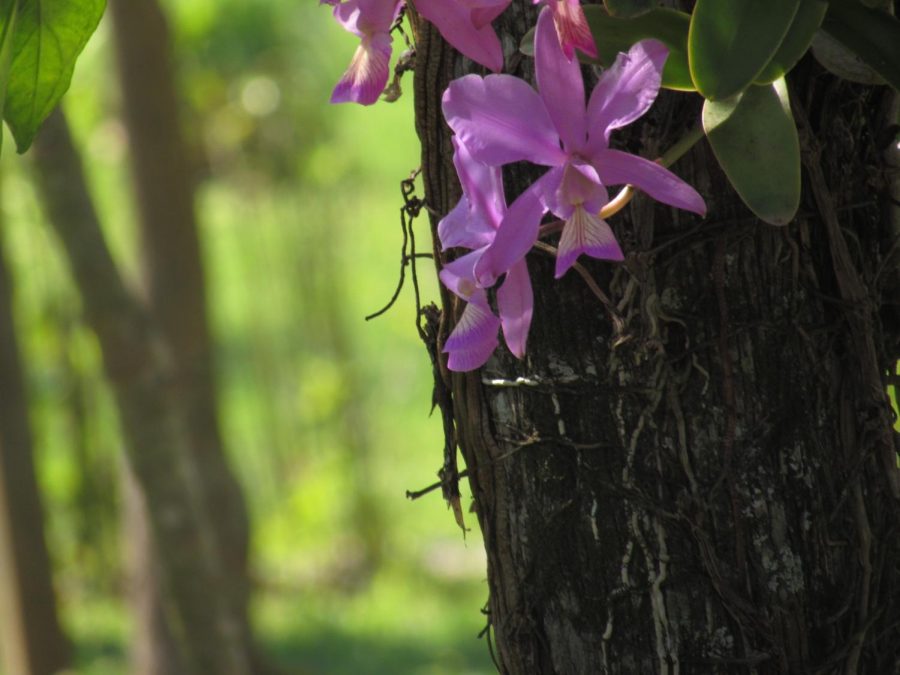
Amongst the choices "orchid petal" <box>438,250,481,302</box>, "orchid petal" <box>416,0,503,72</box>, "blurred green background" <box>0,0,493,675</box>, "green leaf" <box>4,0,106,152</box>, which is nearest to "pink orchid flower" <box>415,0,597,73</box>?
"orchid petal" <box>416,0,503,72</box>

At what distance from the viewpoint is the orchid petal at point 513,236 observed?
2.04 feet

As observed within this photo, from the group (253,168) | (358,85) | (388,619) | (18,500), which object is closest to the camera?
(358,85)

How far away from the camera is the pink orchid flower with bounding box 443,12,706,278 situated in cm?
61

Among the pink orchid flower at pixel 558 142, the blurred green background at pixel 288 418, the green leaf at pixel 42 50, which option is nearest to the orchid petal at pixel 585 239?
the pink orchid flower at pixel 558 142

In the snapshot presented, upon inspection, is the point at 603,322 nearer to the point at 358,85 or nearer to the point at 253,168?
the point at 358,85

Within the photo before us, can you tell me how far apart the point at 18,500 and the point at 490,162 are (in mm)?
2495

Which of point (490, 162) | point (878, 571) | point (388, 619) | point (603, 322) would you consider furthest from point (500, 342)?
point (388, 619)

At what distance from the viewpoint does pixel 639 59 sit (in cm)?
60

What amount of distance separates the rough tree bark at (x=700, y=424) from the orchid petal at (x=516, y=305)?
0.24ft

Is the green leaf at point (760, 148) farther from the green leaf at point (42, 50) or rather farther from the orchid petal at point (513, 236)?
the green leaf at point (42, 50)

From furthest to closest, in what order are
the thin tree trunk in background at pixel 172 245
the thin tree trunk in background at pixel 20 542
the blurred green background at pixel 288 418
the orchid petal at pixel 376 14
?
the blurred green background at pixel 288 418 < the thin tree trunk in background at pixel 172 245 < the thin tree trunk in background at pixel 20 542 < the orchid petal at pixel 376 14

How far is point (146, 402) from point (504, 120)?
1.35 meters

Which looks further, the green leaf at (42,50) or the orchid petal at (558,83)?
the green leaf at (42,50)

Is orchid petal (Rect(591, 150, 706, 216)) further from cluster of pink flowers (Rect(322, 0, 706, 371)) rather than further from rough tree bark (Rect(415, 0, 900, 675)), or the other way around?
rough tree bark (Rect(415, 0, 900, 675))
